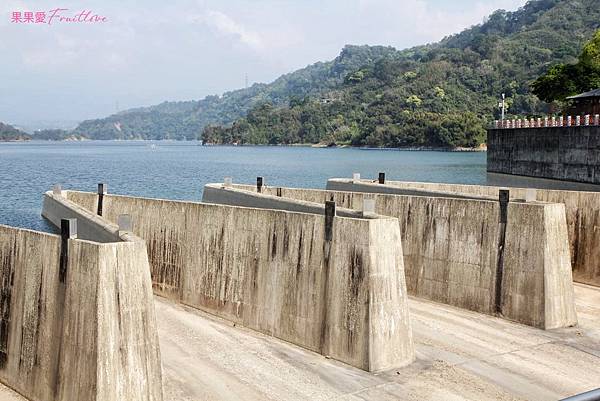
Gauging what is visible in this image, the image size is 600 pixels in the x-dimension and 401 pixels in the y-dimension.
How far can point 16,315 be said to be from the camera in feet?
49.0

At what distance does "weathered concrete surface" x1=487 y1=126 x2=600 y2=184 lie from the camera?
48.2 metres

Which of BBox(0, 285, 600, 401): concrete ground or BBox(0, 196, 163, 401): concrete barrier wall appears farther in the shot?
BBox(0, 285, 600, 401): concrete ground

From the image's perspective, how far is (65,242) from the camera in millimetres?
13289

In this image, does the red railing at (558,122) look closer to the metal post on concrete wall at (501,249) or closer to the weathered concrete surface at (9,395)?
the metal post on concrete wall at (501,249)

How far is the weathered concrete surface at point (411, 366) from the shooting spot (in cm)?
1449

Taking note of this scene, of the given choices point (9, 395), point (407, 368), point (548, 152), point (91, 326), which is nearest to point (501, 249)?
point (407, 368)

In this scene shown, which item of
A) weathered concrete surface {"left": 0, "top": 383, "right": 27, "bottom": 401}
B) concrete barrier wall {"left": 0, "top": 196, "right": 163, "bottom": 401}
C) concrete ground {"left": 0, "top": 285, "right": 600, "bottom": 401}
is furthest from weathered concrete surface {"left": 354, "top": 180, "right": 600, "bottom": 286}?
weathered concrete surface {"left": 0, "top": 383, "right": 27, "bottom": 401}

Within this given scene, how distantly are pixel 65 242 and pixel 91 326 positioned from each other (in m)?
1.98

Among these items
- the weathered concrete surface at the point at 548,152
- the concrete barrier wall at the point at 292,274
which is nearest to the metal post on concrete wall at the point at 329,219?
the concrete barrier wall at the point at 292,274

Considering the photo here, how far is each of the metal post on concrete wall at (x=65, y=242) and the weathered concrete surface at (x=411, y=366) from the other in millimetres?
3432

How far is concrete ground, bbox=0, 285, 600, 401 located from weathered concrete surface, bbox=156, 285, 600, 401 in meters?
0.02

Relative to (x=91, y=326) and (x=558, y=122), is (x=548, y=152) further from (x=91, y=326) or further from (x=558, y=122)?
(x=91, y=326)

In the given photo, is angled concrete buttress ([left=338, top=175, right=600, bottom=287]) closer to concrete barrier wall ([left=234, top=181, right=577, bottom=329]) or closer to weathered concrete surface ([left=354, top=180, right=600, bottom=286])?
weathered concrete surface ([left=354, top=180, right=600, bottom=286])

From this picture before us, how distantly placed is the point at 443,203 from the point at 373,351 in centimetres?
823
